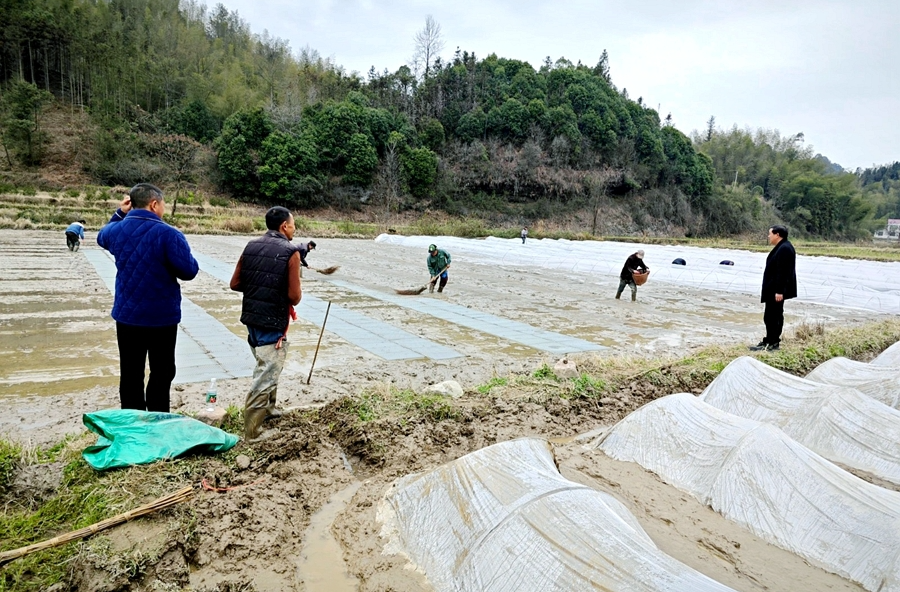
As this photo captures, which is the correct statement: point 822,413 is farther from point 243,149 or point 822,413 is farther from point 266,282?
point 243,149

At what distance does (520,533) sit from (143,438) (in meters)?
1.98

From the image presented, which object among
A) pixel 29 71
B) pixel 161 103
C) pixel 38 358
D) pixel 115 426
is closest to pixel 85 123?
pixel 161 103

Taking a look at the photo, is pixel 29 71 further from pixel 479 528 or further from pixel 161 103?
pixel 479 528

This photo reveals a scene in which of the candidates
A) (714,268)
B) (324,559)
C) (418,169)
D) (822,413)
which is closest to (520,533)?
(324,559)

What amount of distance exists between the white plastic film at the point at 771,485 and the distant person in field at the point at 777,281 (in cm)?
338

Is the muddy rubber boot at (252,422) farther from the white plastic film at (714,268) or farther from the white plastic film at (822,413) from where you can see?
the white plastic film at (714,268)

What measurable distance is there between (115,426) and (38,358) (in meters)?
2.95

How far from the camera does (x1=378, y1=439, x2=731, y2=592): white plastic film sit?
1.65m

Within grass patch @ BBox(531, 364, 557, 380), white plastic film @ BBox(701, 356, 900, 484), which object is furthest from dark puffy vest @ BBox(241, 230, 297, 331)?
white plastic film @ BBox(701, 356, 900, 484)

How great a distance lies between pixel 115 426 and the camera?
254 centimetres

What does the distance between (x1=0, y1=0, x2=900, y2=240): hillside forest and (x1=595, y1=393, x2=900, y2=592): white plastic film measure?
31.1 meters

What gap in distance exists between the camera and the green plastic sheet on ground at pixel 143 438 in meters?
2.45

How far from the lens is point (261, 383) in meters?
3.05

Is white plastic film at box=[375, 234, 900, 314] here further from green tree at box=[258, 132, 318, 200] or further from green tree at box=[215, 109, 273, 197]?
green tree at box=[215, 109, 273, 197]
